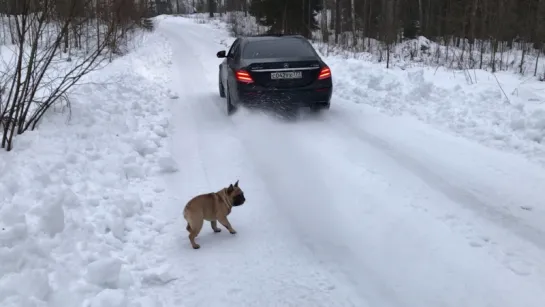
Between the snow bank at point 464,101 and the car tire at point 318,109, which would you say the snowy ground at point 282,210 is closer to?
the snow bank at point 464,101

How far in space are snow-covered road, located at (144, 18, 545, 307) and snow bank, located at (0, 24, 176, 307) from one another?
0.30 m

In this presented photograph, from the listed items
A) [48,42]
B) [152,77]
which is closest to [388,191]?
[48,42]

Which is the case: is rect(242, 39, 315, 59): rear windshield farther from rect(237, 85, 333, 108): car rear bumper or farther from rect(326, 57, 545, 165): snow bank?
rect(326, 57, 545, 165): snow bank

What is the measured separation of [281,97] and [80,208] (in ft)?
16.3

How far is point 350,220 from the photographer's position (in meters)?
4.64

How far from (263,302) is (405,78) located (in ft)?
30.3

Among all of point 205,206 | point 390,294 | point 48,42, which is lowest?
point 390,294

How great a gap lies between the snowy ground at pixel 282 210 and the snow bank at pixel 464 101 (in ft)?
0.18

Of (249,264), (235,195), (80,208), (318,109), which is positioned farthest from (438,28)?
(80,208)

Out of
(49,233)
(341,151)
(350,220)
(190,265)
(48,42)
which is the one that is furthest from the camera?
(341,151)

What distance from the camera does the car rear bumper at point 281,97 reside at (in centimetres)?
855

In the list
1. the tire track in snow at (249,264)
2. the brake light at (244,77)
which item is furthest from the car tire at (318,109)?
the tire track in snow at (249,264)

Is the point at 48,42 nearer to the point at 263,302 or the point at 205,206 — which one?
the point at 205,206

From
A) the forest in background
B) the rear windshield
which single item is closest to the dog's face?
the rear windshield
